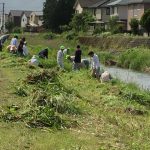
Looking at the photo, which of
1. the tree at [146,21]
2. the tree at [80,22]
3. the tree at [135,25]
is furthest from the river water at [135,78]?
the tree at [80,22]

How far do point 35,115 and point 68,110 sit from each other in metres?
1.20

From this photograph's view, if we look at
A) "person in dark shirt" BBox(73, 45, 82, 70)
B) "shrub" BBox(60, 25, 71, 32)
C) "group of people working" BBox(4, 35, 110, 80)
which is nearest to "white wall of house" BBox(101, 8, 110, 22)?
"shrub" BBox(60, 25, 71, 32)

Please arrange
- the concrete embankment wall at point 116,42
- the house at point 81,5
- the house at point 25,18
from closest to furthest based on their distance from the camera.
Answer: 1. the concrete embankment wall at point 116,42
2. the house at point 81,5
3. the house at point 25,18

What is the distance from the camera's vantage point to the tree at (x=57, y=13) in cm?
7412

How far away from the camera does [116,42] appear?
47.6 metres

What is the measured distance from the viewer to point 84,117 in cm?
1042

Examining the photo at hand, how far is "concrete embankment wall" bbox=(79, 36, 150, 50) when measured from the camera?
43938 millimetres

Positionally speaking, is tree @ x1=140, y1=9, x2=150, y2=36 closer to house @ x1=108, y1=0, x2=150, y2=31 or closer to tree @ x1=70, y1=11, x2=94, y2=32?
house @ x1=108, y1=0, x2=150, y2=31

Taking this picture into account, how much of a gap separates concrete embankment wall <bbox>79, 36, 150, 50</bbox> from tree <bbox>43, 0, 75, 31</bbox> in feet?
63.0

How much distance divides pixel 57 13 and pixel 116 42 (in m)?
28.4

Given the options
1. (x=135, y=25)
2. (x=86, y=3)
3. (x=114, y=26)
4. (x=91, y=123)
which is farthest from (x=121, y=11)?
(x=91, y=123)

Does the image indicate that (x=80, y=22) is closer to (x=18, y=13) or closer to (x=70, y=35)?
(x=70, y=35)

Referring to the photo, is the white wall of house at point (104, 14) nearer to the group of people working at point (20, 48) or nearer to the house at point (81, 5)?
the house at point (81, 5)

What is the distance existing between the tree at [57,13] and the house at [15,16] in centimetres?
3868
